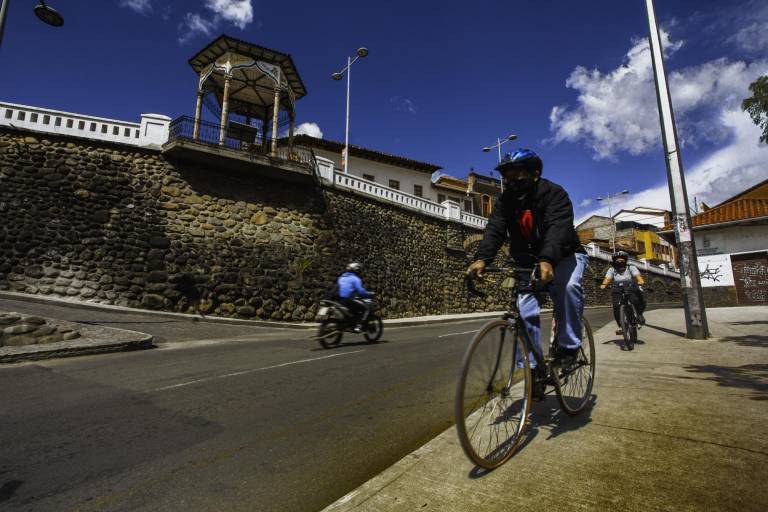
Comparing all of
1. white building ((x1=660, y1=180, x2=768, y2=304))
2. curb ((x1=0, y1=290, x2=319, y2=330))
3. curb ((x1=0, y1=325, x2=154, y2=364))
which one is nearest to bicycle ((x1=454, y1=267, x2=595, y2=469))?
curb ((x1=0, y1=325, x2=154, y2=364))

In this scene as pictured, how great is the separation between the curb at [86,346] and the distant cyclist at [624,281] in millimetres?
9083

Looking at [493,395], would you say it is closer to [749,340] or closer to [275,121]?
[749,340]

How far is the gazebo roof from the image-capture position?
1808 cm

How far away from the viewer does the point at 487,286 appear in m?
26.9

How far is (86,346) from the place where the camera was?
7.22m

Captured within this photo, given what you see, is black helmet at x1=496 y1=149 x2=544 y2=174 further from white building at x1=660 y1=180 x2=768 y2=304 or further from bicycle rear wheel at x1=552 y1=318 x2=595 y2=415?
white building at x1=660 y1=180 x2=768 y2=304

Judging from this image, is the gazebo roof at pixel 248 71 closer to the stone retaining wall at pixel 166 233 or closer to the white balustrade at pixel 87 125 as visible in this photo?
the white balustrade at pixel 87 125

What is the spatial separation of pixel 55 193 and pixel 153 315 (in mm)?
5323

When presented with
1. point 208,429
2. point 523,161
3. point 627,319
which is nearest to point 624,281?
point 627,319

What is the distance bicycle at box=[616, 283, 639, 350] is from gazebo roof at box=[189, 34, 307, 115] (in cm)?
1739

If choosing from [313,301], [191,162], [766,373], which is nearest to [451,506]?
[766,373]

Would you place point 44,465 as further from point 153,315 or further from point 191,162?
point 191,162

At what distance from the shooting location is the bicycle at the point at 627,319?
22.2 ft

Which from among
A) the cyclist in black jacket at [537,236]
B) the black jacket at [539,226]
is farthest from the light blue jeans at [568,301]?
the black jacket at [539,226]
